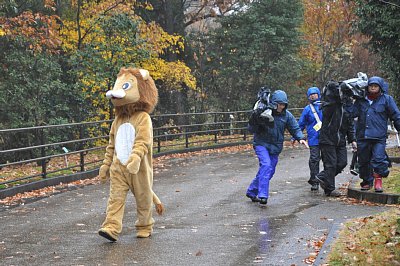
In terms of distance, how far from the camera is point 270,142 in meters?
12.3

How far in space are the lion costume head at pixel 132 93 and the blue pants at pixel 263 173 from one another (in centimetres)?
327

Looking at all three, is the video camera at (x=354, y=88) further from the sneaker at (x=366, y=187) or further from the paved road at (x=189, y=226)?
the paved road at (x=189, y=226)

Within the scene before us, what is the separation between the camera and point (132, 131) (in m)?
9.20

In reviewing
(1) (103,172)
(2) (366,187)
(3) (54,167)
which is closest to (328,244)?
(1) (103,172)

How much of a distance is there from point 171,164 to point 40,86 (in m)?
5.40

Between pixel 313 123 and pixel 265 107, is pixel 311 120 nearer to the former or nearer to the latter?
pixel 313 123

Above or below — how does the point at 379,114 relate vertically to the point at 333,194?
above

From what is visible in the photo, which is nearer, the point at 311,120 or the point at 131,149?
the point at 131,149

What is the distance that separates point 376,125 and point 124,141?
485cm

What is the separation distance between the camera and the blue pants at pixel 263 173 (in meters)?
12.0

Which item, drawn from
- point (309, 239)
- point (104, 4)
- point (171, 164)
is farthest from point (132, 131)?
point (104, 4)

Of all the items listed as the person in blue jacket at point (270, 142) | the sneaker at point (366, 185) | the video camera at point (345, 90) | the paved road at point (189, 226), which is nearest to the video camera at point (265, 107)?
the person in blue jacket at point (270, 142)

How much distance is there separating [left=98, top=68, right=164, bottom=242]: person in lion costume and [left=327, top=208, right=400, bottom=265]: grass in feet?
8.26

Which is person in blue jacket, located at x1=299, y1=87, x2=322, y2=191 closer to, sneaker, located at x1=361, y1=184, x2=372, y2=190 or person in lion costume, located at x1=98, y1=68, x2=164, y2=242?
sneaker, located at x1=361, y1=184, x2=372, y2=190
